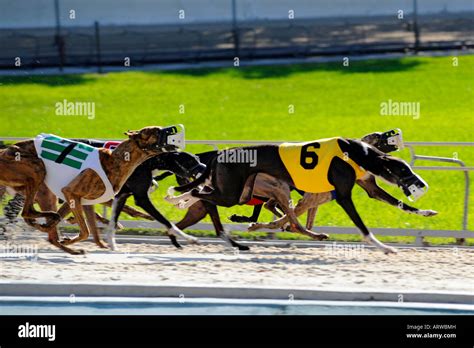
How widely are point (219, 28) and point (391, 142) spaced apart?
18421mm

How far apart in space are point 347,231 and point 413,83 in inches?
650

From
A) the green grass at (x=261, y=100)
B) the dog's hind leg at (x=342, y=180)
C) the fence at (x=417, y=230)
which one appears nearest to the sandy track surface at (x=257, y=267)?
the fence at (x=417, y=230)

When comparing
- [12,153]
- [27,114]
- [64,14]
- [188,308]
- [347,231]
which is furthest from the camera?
[64,14]

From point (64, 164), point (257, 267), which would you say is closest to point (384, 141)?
point (257, 267)

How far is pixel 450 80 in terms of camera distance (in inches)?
1089

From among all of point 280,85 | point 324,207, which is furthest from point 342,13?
point 324,207

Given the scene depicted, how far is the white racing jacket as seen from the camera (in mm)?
9320

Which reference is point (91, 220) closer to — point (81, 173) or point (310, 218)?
point (81, 173)

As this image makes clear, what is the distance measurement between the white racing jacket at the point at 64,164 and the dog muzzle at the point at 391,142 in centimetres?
254

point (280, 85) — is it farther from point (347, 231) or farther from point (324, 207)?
point (347, 231)

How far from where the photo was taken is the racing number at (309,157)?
9.79 metres

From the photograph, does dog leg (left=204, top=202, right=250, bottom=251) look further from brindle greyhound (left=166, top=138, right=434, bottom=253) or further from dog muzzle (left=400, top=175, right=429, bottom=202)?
dog muzzle (left=400, top=175, right=429, bottom=202)

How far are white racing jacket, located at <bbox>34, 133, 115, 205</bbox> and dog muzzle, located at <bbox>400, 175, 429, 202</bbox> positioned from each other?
234 cm

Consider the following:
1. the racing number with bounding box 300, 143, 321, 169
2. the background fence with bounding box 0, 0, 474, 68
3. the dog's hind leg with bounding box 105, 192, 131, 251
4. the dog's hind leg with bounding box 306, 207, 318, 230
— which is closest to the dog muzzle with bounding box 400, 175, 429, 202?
the racing number with bounding box 300, 143, 321, 169
